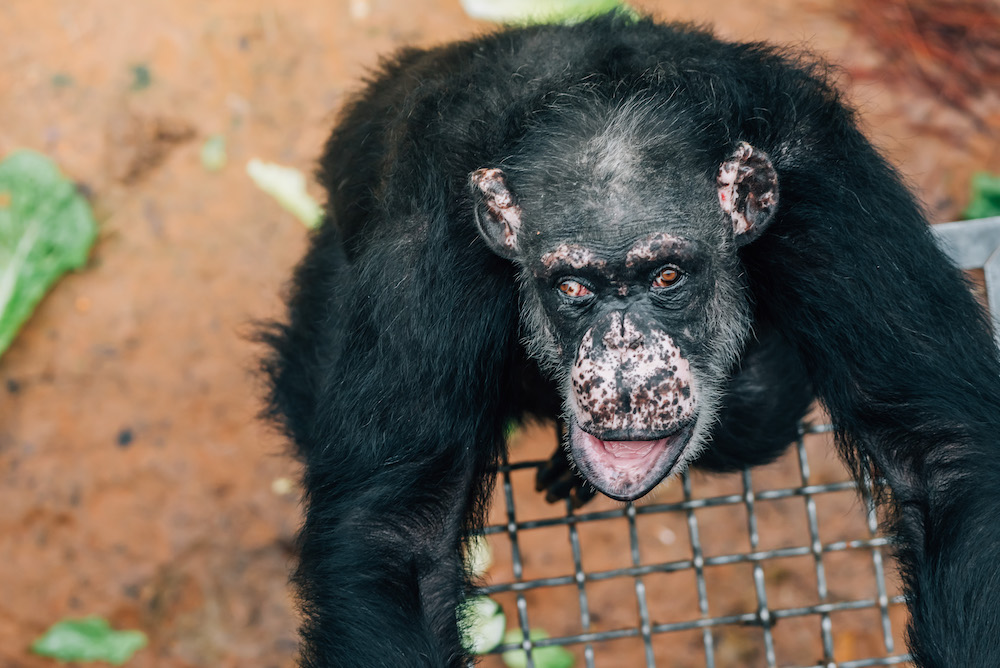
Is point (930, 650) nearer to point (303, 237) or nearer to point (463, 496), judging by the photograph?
point (463, 496)

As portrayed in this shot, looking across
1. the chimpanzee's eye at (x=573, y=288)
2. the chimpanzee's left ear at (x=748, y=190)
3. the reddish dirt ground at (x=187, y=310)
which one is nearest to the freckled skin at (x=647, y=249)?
the chimpanzee's eye at (x=573, y=288)

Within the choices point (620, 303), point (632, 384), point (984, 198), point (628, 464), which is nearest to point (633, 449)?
point (628, 464)

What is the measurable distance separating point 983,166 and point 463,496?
13.5ft

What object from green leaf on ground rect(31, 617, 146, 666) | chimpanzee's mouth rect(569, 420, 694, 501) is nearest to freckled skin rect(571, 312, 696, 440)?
chimpanzee's mouth rect(569, 420, 694, 501)

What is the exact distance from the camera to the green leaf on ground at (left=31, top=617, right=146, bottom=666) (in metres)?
5.37

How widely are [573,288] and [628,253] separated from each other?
0.21 meters

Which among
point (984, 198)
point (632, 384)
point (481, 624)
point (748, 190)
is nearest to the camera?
point (632, 384)

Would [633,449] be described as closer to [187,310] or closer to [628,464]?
[628,464]

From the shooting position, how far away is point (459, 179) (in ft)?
10.6

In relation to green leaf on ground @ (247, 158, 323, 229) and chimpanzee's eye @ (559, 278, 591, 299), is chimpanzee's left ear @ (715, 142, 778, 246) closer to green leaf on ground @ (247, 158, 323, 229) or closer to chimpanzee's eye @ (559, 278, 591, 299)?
chimpanzee's eye @ (559, 278, 591, 299)

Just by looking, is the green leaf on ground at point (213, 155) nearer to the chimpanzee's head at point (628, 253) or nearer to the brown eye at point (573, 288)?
the chimpanzee's head at point (628, 253)

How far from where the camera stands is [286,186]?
5.86 meters

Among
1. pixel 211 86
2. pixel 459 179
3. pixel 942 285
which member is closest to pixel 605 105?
pixel 459 179

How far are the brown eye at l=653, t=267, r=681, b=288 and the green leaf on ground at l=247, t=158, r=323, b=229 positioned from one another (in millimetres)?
3154
